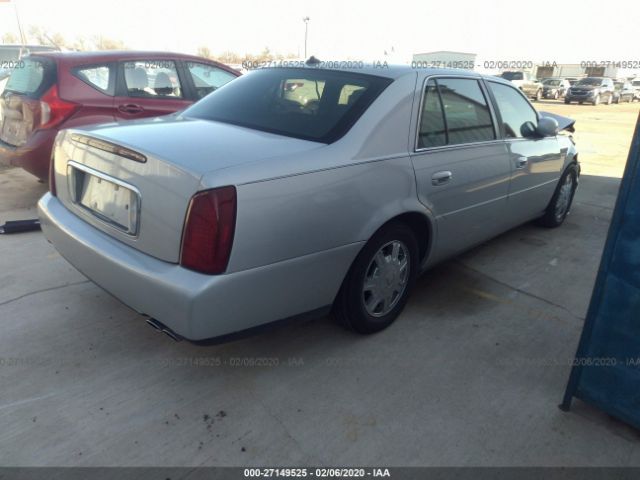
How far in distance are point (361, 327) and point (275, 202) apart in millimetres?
1113

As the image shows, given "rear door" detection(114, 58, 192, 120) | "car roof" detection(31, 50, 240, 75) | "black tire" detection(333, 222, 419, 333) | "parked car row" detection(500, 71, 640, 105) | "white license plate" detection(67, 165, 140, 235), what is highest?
"parked car row" detection(500, 71, 640, 105)

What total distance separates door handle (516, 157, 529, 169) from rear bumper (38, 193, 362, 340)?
1959 mm

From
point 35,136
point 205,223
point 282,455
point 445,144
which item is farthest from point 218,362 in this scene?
point 35,136

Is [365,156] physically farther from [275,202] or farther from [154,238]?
[154,238]

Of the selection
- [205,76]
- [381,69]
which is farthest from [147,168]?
[205,76]

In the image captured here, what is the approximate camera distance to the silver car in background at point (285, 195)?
2014mm

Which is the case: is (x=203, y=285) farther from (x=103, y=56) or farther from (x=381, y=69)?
(x=103, y=56)

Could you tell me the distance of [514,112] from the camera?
3916 mm

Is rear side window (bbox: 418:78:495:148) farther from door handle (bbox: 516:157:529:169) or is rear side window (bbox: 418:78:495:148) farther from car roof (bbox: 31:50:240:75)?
car roof (bbox: 31:50:240:75)

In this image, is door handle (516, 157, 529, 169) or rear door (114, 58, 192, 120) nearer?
door handle (516, 157, 529, 169)

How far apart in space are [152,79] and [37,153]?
4.89 ft

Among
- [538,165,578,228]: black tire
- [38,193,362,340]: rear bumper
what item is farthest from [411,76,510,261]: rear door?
[538,165,578,228]: black tire

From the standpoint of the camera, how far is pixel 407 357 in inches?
109

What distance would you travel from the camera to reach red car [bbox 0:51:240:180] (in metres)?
4.62
